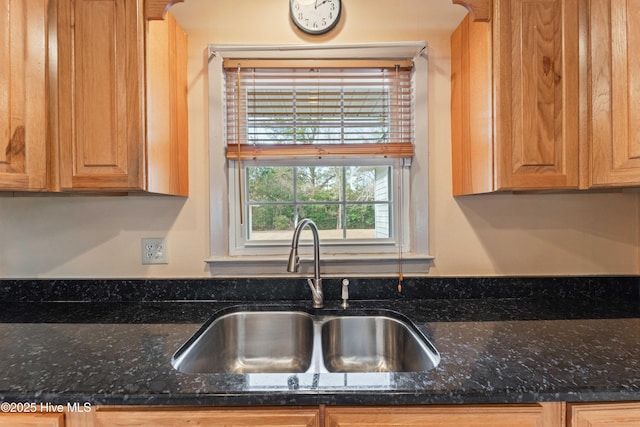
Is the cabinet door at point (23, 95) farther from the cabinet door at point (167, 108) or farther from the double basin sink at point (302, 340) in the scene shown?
the double basin sink at point (302, 340)

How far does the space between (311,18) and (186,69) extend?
0.62m

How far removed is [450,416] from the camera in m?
0.76

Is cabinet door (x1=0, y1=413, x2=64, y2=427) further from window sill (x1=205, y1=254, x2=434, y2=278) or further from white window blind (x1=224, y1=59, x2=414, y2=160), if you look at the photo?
white window blind (x1=224, y1=59, x2=414, y2=160)

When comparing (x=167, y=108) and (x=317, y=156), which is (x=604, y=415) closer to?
(x=317, y=156)

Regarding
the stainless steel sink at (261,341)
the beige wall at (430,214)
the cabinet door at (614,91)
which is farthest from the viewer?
the beige wall at (430,214)

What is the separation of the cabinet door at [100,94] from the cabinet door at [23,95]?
57 millimetres

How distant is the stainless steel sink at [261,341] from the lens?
1.27 m

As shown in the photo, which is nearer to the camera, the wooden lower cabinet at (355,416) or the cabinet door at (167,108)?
the wooden lower cabinet at (355,416)

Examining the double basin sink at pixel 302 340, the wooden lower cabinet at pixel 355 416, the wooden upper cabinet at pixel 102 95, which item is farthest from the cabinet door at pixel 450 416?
the wooden upper cabinet at pixel 102 95

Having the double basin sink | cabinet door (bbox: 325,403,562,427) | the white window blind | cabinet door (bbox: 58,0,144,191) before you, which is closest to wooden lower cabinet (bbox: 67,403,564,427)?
cabinet door (bbox: 325,403,562,427)

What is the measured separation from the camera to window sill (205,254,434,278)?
1.46m

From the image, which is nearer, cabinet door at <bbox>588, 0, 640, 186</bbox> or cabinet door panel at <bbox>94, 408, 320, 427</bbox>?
cabinet door panel at <bbox>94, 408, 320, 427</bbox>

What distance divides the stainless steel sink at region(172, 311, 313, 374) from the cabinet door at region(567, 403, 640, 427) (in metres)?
0.81

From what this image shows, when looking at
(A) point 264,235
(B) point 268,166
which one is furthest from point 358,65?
(A) point 264,235
